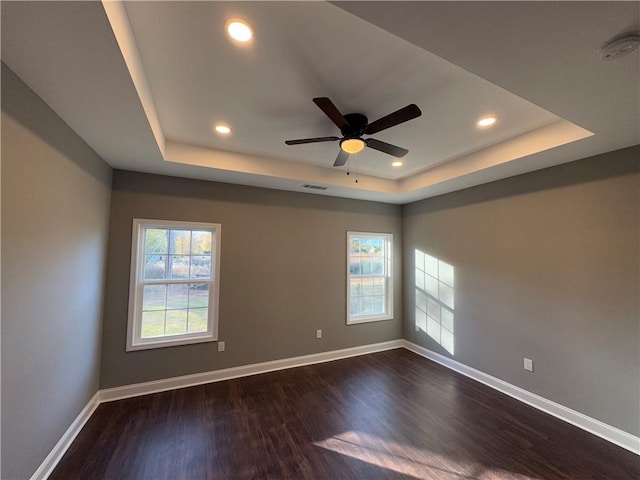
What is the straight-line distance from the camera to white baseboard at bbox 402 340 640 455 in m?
2.31

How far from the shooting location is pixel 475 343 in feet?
11.8

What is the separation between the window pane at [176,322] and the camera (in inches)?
132

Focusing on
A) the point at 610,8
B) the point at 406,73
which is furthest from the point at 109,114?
the point at 610,8

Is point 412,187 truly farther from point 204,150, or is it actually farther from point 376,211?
point 204,150

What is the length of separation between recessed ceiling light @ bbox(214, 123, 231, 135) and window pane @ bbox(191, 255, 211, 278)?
5.49 feet

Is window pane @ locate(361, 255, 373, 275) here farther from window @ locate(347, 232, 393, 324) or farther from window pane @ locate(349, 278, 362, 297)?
window pane @ locate(349, 278, 362, 297)

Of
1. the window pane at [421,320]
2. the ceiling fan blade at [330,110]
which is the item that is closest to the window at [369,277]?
the window pane at [421,320]

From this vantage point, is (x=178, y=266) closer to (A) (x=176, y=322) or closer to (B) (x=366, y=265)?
(A) (x=176, y=322)

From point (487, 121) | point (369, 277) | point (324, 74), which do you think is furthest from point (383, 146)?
point (369, 277)

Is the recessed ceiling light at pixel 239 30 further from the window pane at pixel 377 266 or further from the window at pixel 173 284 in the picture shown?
the window pane at pixel 377 266

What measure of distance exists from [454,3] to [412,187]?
10.4 feet

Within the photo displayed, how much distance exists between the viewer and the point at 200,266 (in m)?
3.56

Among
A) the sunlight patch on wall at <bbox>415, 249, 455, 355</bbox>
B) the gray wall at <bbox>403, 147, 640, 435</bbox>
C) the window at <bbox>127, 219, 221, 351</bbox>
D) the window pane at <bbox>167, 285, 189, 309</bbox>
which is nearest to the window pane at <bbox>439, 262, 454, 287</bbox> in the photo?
the sunlight patch on wall at <bbox>415, 249, 455, 355</bbox>

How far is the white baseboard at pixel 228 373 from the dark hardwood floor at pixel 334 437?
0.38ft
